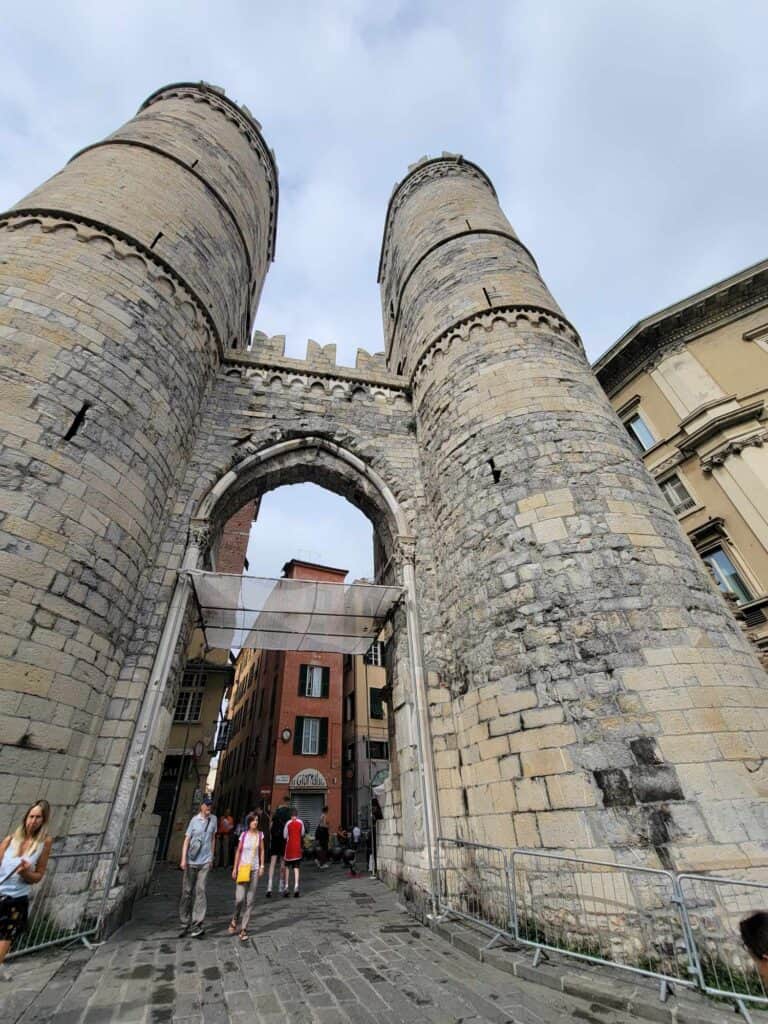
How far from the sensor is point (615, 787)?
4234mm

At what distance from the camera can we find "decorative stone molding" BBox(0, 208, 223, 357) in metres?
7.28

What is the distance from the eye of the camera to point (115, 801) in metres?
5.11

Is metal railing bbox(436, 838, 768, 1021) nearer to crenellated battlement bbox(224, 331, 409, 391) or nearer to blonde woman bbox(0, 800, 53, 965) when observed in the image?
blonde woman bbox(0, 800, 53, 965)

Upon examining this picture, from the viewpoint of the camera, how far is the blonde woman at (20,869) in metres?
2.72

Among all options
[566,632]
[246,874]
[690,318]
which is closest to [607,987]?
[566,632]

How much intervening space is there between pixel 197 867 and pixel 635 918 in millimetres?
4090

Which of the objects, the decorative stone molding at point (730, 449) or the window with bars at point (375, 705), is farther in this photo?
the window with bars at point (375, 705)

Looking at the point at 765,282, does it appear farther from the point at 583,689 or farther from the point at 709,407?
the point at 583,689

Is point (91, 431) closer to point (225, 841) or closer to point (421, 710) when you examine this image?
point (421, 710)

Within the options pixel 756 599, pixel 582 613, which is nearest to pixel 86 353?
pixel 582 613

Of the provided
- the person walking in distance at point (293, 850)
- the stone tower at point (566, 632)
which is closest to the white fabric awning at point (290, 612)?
the stone tower at point (566, 632)

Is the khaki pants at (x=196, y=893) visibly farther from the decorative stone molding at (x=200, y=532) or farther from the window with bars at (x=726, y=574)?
the window with bars at (x=726, y=574)

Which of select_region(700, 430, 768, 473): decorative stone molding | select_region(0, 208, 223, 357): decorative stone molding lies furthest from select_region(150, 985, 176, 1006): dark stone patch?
select_region(700, 430, 768, 473): decorative stone molding

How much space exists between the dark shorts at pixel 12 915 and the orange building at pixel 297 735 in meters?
15.1
